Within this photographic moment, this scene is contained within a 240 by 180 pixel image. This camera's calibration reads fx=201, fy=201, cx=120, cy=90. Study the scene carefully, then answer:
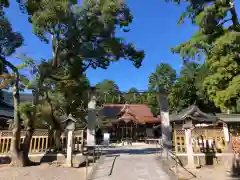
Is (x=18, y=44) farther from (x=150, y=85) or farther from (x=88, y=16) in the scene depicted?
(x=150, y=85)

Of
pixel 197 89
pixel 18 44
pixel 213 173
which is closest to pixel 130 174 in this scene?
pixel 213 173

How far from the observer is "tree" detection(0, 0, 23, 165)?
378 inches

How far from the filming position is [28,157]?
10.3 metres

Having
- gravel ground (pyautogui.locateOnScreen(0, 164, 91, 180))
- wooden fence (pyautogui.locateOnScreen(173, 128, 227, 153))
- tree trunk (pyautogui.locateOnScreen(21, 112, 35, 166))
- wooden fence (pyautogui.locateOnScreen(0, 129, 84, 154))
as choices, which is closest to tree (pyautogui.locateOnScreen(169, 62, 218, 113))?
wooden fence (pyautogui.locateOnScreen(173, 128, 227, 153))

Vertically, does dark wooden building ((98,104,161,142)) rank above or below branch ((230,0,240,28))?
below

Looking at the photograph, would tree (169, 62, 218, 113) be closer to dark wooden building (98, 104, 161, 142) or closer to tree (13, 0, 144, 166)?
dark wooden building (98, 104, 161, 142)

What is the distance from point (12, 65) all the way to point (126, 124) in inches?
758

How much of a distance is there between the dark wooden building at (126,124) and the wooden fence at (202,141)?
15.9 metres

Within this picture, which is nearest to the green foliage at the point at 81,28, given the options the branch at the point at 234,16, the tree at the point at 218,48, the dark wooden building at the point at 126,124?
the tree at the point at 218,48

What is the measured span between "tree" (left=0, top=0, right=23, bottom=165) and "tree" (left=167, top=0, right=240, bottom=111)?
7.82 m

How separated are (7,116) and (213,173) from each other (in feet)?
57.0

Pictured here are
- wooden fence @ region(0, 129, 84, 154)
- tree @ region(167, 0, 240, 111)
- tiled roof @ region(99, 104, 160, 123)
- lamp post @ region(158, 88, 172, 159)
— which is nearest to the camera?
tree @ region(167, 0, 240, 111)

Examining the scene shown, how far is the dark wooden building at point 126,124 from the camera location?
26656 millimetres

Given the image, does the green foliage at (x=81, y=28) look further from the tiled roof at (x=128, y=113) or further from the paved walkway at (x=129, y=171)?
the tiled roof at (x=128, y=113)
